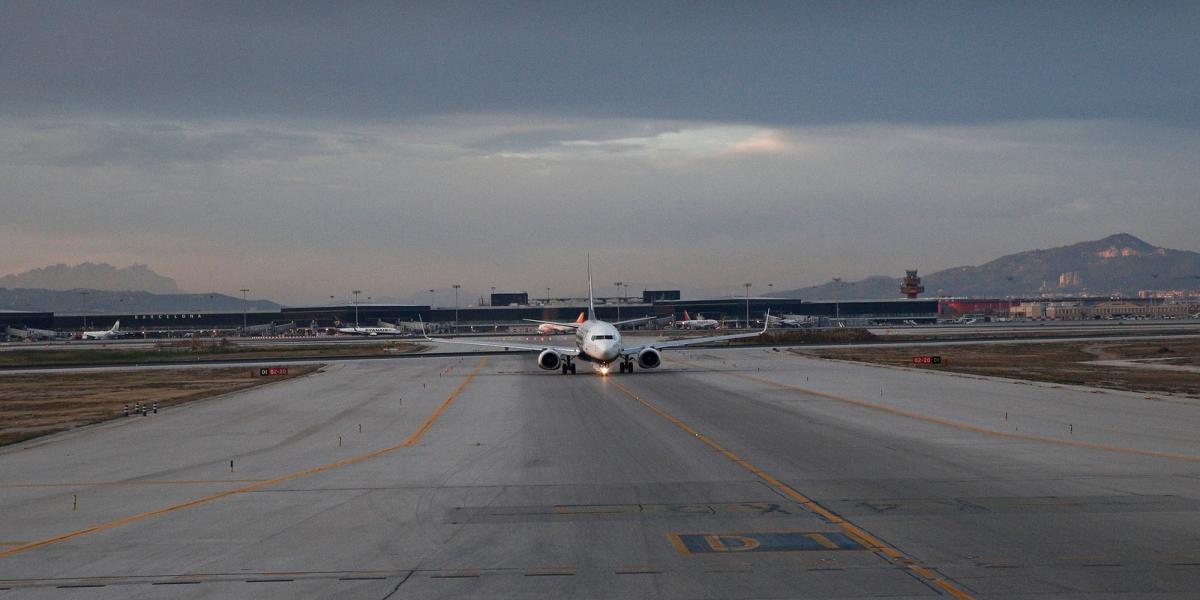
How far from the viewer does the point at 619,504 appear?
20.0m

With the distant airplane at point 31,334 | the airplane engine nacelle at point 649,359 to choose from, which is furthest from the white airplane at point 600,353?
the distant airplane at point 31,334

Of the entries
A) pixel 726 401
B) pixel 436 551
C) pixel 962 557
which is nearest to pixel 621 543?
pixel 436 551

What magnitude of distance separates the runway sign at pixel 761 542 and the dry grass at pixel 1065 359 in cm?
3781

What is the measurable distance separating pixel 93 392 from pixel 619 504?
51.1 meters

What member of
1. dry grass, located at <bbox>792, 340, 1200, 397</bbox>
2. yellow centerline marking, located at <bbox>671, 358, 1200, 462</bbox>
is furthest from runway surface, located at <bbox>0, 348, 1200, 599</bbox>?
dry grass, located at <bbox>792, 340, 1200, 397</bbox>

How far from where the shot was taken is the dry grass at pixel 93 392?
135ft

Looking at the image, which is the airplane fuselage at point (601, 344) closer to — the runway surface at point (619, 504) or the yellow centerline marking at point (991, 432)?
the yellow centerline marking at point (991, 432)

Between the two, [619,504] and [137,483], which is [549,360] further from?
[619,504]

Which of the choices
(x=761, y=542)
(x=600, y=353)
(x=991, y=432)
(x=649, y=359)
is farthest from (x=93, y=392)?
(x=761, y=542)

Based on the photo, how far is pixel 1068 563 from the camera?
1460cm

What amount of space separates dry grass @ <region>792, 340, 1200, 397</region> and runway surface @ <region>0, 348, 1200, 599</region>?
13695 mm

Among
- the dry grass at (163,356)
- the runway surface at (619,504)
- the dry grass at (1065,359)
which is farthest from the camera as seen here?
the dry grass at (163,356)

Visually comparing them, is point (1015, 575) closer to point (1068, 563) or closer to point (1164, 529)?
point (1068, 563)

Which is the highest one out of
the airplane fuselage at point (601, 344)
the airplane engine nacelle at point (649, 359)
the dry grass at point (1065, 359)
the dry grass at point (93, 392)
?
the airplane fuselage at point (601, 344)
